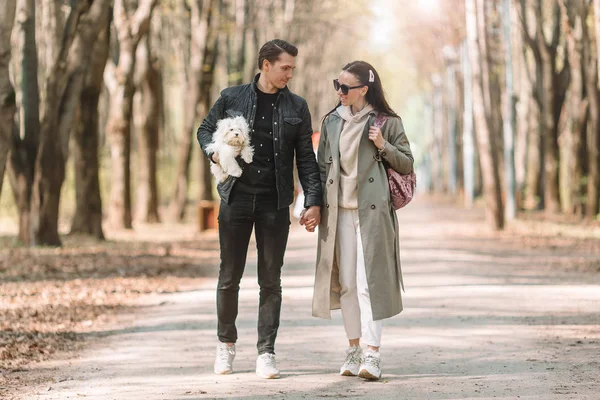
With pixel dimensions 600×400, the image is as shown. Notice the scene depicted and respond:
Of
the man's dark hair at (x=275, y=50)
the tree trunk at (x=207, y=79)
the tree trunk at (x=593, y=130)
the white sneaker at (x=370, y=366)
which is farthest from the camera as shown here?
the tree trunk at (x=207, y=79)

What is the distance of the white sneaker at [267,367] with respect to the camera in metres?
7.97

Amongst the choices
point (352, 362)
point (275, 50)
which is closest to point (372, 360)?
point (352, 362)

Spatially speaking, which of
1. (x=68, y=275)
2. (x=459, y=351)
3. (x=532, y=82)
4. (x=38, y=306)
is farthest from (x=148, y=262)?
(x=532, y=82)

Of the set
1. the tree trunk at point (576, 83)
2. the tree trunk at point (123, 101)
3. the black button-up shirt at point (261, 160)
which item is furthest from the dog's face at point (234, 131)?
the tree trunk at point (576, 83)

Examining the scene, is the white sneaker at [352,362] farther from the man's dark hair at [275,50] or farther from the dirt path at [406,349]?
the man's dark hair at [275,50]

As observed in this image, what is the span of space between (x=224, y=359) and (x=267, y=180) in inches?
48.7

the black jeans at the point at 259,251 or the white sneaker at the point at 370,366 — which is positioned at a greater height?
the black jeans at the point at 259,251

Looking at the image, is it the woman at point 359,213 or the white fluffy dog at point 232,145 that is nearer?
the white fluffy dog at point 232,145

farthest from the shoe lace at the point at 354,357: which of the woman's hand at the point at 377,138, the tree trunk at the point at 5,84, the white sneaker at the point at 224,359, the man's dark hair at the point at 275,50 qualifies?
the tree trunk at the point at 5,84

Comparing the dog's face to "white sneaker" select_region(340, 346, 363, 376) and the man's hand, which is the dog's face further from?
"white sneaker" select_region(340, 346, 363, 376)

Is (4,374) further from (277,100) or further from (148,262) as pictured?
(148,262)

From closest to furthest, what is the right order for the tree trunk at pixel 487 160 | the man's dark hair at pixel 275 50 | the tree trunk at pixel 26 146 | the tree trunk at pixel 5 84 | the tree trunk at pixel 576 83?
the man's dark hair at pixel 275 50
the tree trunk at pixel 5 84
the tree trunk at pixel 26 146
the tree trunk at pixel 487 160
the tree trunk at pixel 576 83

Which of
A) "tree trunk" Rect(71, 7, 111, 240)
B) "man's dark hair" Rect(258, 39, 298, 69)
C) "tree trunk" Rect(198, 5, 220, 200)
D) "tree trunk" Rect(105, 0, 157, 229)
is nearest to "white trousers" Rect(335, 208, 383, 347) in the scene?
"man's dark hair" Rect(258, 39, 298, 69)

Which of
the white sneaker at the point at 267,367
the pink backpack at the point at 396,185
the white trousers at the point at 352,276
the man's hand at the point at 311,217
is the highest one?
the pink backpack at the point at 396,185
